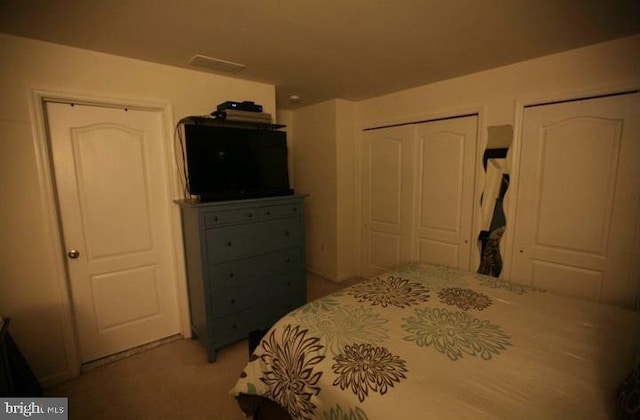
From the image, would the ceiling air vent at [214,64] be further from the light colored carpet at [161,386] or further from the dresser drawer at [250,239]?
the light colored carpet at [161,386]

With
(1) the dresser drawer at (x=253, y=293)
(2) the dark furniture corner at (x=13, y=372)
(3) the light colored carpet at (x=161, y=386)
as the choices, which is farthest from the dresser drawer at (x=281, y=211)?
(2) the dark furniture corner at (x=13, y=372)

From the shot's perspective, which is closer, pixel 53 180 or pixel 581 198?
pixel 53 180

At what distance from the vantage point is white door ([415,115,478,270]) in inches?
106

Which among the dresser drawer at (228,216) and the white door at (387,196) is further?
the white door at (387,196)

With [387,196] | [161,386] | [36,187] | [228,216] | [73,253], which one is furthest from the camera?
[387,196]

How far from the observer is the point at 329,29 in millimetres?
1726

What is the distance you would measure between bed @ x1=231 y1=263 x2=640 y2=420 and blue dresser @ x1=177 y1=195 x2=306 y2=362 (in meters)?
0.82

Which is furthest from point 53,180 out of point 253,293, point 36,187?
point 253,293

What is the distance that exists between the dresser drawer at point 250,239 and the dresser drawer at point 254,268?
0.05 metres

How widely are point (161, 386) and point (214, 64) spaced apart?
2.36m

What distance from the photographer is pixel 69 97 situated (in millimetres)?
1931

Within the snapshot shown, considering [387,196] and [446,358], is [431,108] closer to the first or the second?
[387,196]

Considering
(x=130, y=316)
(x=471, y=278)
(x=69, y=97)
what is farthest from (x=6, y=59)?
(x=471, y=278)

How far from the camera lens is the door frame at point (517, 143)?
1971 mm
